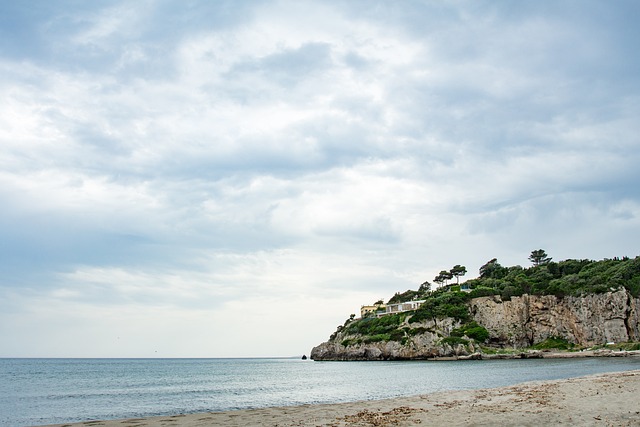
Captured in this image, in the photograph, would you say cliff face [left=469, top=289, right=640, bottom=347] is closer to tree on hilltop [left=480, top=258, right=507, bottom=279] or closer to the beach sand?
tree on hilltop [left=480, top=258, right=507, bottom=279]

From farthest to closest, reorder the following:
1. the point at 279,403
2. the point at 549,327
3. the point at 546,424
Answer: the point at 549,327 → the point at 279,403 → the point at 546,424

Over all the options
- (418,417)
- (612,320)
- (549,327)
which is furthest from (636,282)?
(418,417)

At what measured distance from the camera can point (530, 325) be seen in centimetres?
Result: 12425

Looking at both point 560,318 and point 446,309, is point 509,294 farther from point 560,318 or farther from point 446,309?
point 446,309

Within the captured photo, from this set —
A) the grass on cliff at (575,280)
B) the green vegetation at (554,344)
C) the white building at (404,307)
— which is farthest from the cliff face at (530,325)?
the white building at (404,307)

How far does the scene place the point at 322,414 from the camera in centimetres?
2331

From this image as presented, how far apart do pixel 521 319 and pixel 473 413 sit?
379ft

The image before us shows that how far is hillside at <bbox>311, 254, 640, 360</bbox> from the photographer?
11375 centimetres

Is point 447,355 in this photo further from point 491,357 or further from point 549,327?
point 549,327

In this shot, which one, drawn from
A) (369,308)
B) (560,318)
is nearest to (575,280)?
(560,318)

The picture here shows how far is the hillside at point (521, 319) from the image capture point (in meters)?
114

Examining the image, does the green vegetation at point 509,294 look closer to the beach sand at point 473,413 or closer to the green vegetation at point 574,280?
the green vegetation at point 574,280

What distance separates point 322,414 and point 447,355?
101 m

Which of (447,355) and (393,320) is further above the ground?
(393,320)
